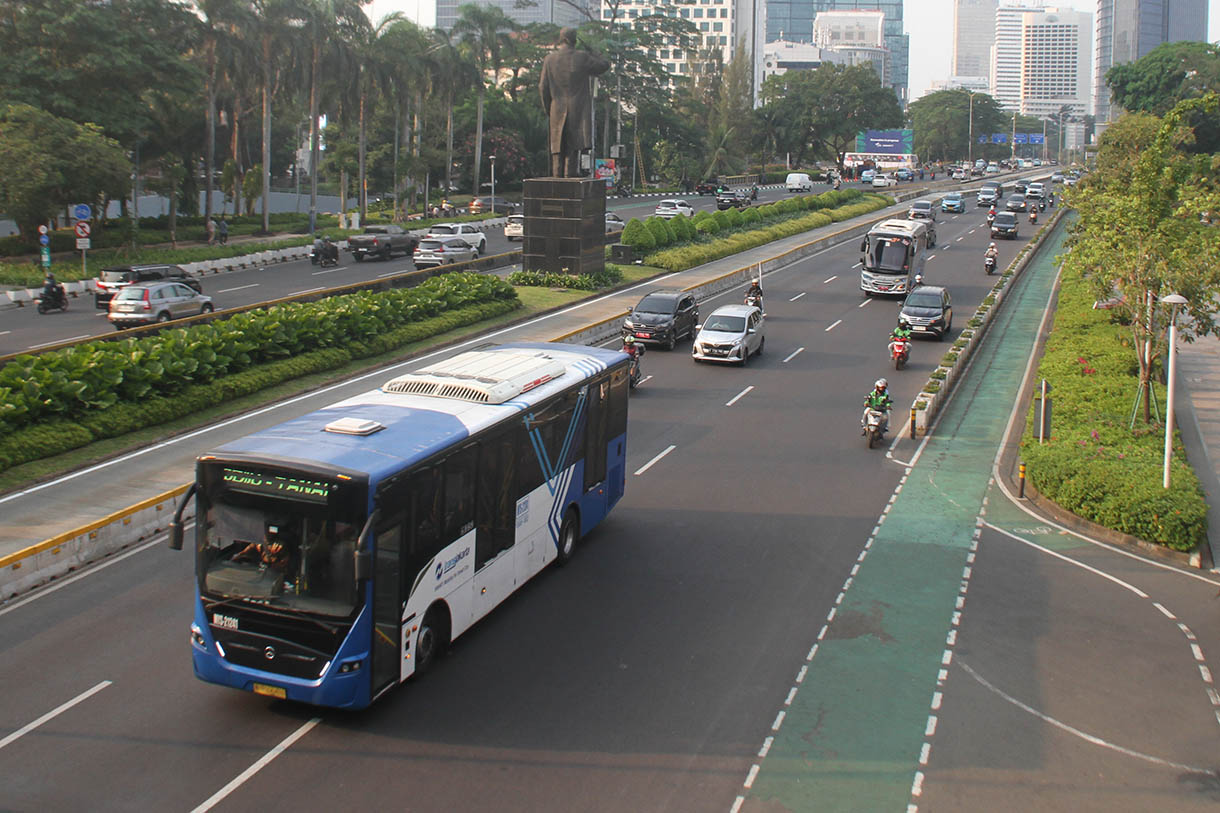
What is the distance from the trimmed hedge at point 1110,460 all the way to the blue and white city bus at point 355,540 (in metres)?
10.9

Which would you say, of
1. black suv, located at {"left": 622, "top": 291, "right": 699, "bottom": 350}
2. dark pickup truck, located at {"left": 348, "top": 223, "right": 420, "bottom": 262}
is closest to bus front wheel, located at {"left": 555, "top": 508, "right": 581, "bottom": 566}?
black suv, located at {"left": 622, "top": 291, "right": 699, "bottom": 350}

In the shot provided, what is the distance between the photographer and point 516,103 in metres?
101

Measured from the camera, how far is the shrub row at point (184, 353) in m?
21.6

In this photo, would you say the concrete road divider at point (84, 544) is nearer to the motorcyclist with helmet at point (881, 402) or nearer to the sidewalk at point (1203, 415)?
the motorcyclist with helmet at point (881, 402)

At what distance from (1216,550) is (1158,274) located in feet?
25.3

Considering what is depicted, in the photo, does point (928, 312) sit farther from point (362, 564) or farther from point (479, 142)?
point (479, 142)

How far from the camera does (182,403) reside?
24.2 meters

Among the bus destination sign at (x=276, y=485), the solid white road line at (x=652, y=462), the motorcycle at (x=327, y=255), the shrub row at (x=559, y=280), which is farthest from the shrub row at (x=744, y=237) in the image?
the bus destination sign at (x=276, y=485)

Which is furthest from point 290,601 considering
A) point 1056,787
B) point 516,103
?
point 516,103

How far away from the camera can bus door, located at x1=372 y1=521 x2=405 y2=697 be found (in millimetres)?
11453

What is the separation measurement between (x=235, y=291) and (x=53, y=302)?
721 cm

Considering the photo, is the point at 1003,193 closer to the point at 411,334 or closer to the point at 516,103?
the point at 516,103

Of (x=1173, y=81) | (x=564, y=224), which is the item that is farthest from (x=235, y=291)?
(x=1173, y=81)

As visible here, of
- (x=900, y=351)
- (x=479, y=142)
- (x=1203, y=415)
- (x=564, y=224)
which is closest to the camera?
(x=1203, y=415)
